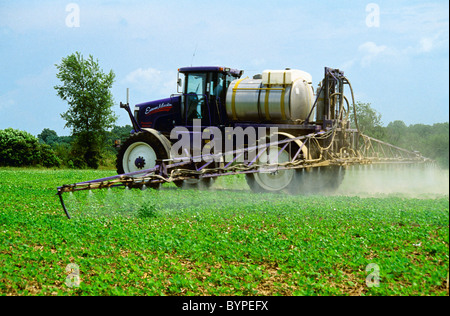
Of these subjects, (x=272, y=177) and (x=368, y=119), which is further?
(x=368, y=119)

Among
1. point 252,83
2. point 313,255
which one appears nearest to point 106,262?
point 313,255

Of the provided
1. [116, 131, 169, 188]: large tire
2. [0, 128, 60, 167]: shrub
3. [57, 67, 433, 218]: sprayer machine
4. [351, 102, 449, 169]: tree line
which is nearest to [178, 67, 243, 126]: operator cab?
[57, 67, 433, 218]: sprayer machine

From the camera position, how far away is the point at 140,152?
18.1m

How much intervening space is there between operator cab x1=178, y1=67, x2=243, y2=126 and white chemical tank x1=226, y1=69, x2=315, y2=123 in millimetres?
446

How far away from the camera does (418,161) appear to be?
66.5ft

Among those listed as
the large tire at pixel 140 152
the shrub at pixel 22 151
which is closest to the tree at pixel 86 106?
the shrub at pixel 22 151

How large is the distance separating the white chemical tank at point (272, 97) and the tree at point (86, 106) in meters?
27.2

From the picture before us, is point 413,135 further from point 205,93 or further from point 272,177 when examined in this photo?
point 205,93

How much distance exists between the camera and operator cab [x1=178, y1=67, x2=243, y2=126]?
18.2 m

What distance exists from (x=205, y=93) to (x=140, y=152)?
3114 millimetres

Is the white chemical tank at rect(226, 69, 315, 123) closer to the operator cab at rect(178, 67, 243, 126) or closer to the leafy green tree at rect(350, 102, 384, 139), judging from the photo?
the operator cab at rect(178, 67, 243, 126)

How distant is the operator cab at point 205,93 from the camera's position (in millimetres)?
18250

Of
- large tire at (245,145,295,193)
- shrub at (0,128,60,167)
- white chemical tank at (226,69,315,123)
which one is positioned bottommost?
Result: large tire at (245,145,295,193)

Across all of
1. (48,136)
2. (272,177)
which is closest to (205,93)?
(272,177)
